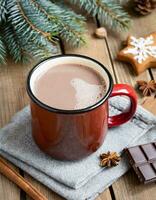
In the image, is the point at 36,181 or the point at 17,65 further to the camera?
the point at 17,65

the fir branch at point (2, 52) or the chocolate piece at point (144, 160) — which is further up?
the chocolate piece at point (144, 160)

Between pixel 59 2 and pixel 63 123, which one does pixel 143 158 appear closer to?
pixel 63 123

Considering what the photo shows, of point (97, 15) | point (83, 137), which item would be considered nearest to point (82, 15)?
point (97, 15)

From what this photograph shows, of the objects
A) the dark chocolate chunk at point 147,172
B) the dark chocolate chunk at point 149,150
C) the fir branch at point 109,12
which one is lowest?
the dark chocolate chunk at point 147,172

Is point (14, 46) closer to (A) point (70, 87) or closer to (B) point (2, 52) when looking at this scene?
(B) point (2, 52)

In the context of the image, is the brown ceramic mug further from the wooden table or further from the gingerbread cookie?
the gingerbread cookie

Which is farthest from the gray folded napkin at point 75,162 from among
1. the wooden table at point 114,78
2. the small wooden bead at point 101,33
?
the small wooden bead at point 101,33

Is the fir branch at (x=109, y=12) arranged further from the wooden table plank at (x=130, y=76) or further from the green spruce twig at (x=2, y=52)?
the green spruce twig at (x=2, y=52)
